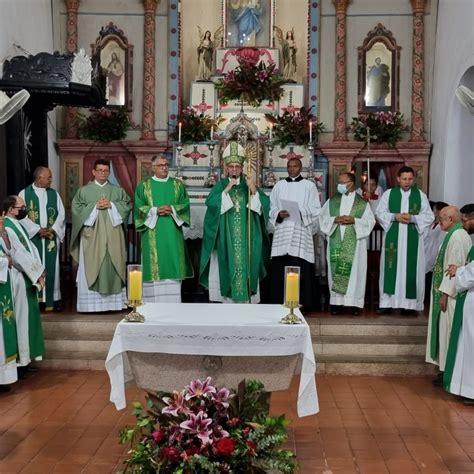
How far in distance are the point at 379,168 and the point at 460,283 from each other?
19.8ft

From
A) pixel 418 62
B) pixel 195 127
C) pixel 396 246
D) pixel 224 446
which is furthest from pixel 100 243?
pixel 418 62

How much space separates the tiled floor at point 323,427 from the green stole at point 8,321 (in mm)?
380

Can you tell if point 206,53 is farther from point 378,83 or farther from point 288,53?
point 378,83

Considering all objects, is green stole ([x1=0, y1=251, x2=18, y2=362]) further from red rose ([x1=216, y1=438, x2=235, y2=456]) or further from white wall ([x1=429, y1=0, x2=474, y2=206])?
white wall ([x1=429, y1=0, x2=474, y2=206])

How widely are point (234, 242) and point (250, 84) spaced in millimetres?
3604

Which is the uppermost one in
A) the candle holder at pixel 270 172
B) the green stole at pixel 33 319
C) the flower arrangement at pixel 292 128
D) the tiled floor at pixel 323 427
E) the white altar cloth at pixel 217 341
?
the flower arrangement at pixel 292 128

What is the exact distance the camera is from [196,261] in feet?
32.6

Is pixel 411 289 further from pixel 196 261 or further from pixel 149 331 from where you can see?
pixel 149 331

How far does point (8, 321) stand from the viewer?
7.01 metres

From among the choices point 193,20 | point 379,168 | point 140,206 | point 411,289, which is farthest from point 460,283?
point 193,20

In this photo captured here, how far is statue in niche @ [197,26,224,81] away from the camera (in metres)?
12.6

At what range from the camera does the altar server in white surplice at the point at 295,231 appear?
9023mm

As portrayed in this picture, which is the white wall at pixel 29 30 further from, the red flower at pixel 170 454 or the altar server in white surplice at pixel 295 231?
the red flower at pixel 170 454

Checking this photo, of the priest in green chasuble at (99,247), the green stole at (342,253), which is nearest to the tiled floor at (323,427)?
the priest in green chasuble at (99,247)
